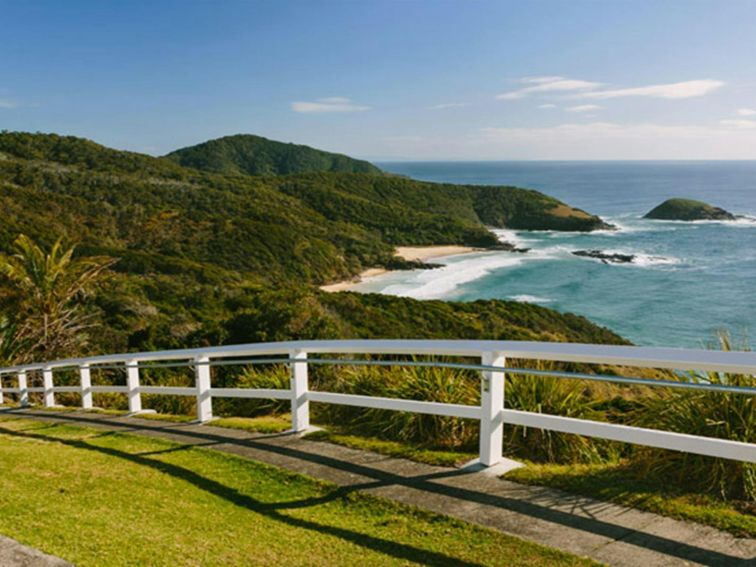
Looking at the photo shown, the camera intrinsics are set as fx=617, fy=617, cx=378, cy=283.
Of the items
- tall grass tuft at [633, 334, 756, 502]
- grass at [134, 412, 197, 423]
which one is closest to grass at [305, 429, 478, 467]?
tall grass tuft at [633, 334, 756, 502]

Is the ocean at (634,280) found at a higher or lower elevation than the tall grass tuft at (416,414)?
lower

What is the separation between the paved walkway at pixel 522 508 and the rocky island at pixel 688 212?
132622 mm

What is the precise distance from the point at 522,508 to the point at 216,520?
1.80 meters

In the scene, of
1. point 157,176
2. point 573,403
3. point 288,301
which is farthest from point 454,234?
point 573,403

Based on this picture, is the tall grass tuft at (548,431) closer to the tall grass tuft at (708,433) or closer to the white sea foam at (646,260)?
the tall grass tuft at (708,433)

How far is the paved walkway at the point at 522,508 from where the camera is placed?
9.83ft

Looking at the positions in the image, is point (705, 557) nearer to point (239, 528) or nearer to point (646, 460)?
point (646, 460)

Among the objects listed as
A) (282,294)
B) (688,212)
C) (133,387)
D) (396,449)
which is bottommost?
(282,294)

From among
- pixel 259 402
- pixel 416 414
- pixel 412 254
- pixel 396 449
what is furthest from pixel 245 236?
pixel 396 449

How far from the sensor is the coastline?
238ft

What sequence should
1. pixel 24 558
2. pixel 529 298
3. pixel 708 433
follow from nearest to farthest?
pixel 24 558
pixel 708 433
pixel 529 298

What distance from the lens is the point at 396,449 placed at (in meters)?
4.83

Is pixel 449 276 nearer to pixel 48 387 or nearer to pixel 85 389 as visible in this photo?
pixel 48 387

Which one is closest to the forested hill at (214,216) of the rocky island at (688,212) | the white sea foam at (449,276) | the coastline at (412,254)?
the coastline at (412,254)
